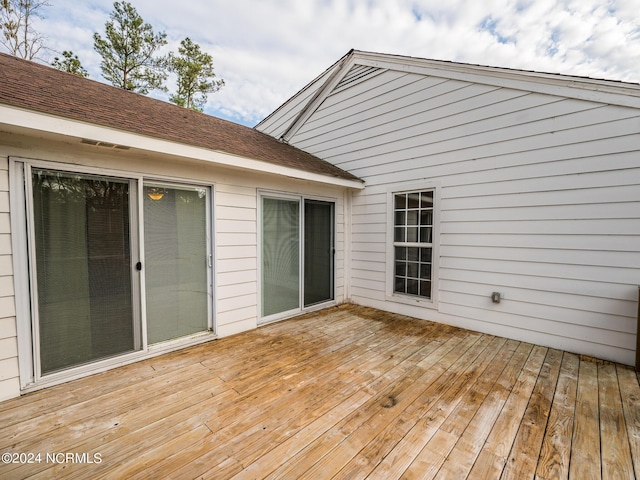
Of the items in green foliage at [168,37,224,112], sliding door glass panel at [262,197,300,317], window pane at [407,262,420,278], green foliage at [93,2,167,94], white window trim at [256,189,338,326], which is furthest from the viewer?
green foliage at [168,37,224,112]

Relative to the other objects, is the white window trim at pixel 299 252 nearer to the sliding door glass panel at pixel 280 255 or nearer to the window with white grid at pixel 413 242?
the sliding door glass panel at pixel 280 255

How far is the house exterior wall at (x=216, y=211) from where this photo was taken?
2.11 meters

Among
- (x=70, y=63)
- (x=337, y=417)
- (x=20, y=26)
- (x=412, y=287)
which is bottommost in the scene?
(x=337, y=417)

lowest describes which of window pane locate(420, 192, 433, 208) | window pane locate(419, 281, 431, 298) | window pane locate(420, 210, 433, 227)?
window pane locate(419, 281, 431, 298)

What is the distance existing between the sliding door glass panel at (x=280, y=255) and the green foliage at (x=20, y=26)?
25.4 feet

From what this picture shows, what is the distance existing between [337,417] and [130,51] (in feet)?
39.7

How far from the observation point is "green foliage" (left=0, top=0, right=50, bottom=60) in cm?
636

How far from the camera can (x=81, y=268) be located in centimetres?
245

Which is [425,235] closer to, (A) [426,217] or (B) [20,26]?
(A) [426,217]

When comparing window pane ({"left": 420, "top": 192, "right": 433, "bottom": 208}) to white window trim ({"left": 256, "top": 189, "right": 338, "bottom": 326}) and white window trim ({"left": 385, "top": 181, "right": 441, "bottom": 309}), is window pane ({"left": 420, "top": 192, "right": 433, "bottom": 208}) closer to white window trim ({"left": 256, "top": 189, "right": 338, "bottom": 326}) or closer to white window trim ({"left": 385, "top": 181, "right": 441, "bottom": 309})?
white window trim ({"left": 385, "top": 181, "right": 441, "bottom": 309})

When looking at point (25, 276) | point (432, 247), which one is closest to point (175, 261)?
point (25, 276)

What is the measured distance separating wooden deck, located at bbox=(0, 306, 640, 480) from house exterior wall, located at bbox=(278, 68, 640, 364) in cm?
56

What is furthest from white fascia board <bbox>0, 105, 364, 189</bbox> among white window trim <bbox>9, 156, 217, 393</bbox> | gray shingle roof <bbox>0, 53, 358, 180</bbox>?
white window trim <bbox>9, 156, 217, 393</bbox>

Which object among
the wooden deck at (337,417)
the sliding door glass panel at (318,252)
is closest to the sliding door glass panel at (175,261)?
the wooden deck at (337,417)
